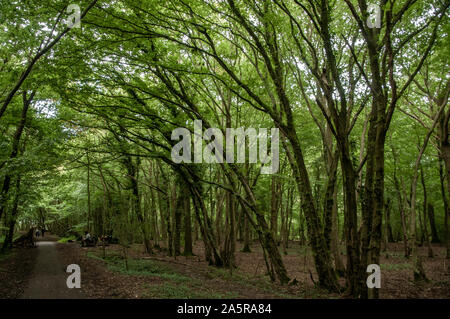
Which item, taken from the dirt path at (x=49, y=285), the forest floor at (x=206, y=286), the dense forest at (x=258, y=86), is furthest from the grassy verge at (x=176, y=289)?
the dense forest at (x=258, y=86)

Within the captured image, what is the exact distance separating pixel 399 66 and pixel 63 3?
34.3ft

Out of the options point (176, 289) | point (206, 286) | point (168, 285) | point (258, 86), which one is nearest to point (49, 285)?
point (168, 285)

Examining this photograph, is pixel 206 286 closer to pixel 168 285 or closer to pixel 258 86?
pixel 168 285

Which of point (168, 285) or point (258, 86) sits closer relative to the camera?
point (168, 285)

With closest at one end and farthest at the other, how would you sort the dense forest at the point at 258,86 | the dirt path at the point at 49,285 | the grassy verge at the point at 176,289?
the dense forest at the point at 258,86 < the grassy verge at the point at 176,289 < the dirt path at the point at 49,285

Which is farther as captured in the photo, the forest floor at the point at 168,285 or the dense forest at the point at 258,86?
the forest floor at the point at 168,285

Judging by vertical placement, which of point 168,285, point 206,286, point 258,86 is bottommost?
point 206,286

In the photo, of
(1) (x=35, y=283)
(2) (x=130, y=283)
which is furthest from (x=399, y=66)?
(1) (x=35, y=283)

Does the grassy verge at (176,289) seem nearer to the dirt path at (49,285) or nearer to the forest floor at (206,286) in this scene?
the forest floor at (206,286)

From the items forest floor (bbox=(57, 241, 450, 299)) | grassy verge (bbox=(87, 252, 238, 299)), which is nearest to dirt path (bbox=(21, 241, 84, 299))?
forest floor (bbox=(57, 241, 450, 299))

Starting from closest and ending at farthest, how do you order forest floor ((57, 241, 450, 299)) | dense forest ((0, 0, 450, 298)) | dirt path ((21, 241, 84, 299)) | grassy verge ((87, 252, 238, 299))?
dense forest ((0, 0, 450, 298))
grassy verge ((87, 252, 238, 299))
forest floor ((57, 241, 450, 299))
dirt path ((21, 241, 84, 299))

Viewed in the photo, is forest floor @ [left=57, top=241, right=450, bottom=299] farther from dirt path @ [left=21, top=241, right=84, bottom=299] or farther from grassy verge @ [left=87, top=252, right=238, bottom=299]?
dirt path @ [left=21, top=241, right=84, bottom=299]

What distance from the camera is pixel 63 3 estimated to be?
6.18 metres

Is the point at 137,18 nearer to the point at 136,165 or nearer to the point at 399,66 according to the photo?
the point at 399,66
